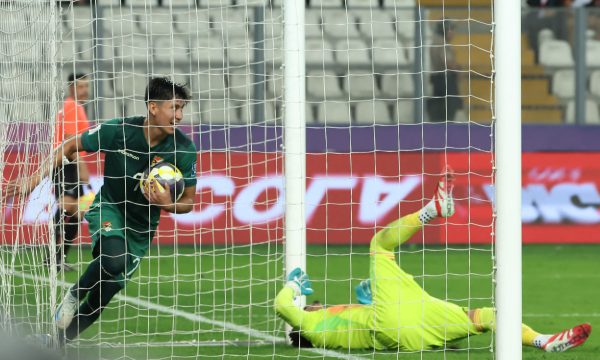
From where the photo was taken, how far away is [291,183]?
744cm

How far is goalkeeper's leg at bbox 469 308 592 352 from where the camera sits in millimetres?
6562

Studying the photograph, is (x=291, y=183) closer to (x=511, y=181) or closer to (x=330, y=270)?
(x=511, y=181)

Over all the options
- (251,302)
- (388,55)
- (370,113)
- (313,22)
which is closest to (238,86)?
(313,22)

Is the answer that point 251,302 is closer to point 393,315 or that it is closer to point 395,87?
point 393,315

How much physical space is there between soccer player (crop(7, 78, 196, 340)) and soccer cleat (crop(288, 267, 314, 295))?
0.84 m

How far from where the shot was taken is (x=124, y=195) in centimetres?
692

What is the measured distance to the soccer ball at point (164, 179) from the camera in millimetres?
6650

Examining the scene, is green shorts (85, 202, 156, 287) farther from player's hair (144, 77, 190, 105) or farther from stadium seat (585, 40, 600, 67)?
stadium seat (585, 40, 600, 67)

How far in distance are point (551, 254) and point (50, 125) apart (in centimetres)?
877

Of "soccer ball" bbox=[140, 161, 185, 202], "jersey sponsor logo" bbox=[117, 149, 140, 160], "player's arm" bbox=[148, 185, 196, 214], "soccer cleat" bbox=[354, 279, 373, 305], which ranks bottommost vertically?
"soccer cleat" bbox=[354, 279, 373, 305]

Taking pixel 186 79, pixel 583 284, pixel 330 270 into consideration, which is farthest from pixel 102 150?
pixel 186 79

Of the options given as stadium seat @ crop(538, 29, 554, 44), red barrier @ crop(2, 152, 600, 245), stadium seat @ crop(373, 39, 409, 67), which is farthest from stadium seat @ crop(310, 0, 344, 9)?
stadium seat @ crop(538, 29, 554, 44)

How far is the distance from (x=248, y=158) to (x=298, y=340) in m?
5.30

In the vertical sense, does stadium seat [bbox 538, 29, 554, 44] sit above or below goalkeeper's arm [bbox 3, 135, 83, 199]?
above
